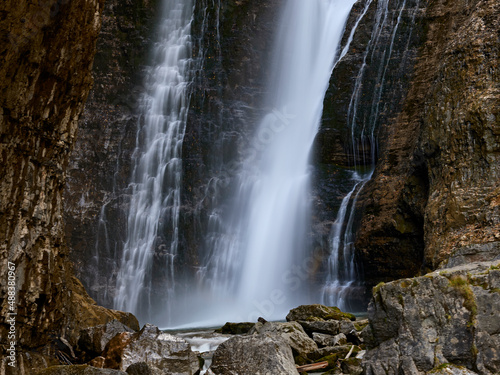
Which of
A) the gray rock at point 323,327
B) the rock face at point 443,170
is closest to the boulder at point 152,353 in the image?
the gray rock at point 323,327

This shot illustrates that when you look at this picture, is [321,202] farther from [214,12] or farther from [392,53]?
[214,12]

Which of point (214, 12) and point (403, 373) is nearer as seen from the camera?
point (403, 373)

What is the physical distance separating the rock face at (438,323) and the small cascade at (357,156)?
11.3 meters

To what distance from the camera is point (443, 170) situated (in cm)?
1287

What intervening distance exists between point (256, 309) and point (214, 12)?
1594 centimetres

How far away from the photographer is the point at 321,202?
19.3 m

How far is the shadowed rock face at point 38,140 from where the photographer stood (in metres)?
5.27

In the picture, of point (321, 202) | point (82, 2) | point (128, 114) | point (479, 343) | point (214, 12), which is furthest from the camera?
point (214, 12)

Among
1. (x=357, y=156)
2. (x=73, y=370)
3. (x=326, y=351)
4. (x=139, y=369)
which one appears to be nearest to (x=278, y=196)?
(x=357, y=156)

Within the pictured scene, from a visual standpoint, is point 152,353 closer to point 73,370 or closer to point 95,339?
point 95,339

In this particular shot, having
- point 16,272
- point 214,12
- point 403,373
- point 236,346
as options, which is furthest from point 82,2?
point 214,12

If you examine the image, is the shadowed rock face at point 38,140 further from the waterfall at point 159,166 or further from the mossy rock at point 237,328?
the waterfall at point 159,166

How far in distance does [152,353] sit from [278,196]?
46.5 feet

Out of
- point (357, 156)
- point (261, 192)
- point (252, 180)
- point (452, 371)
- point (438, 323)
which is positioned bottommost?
point (452, 371)
